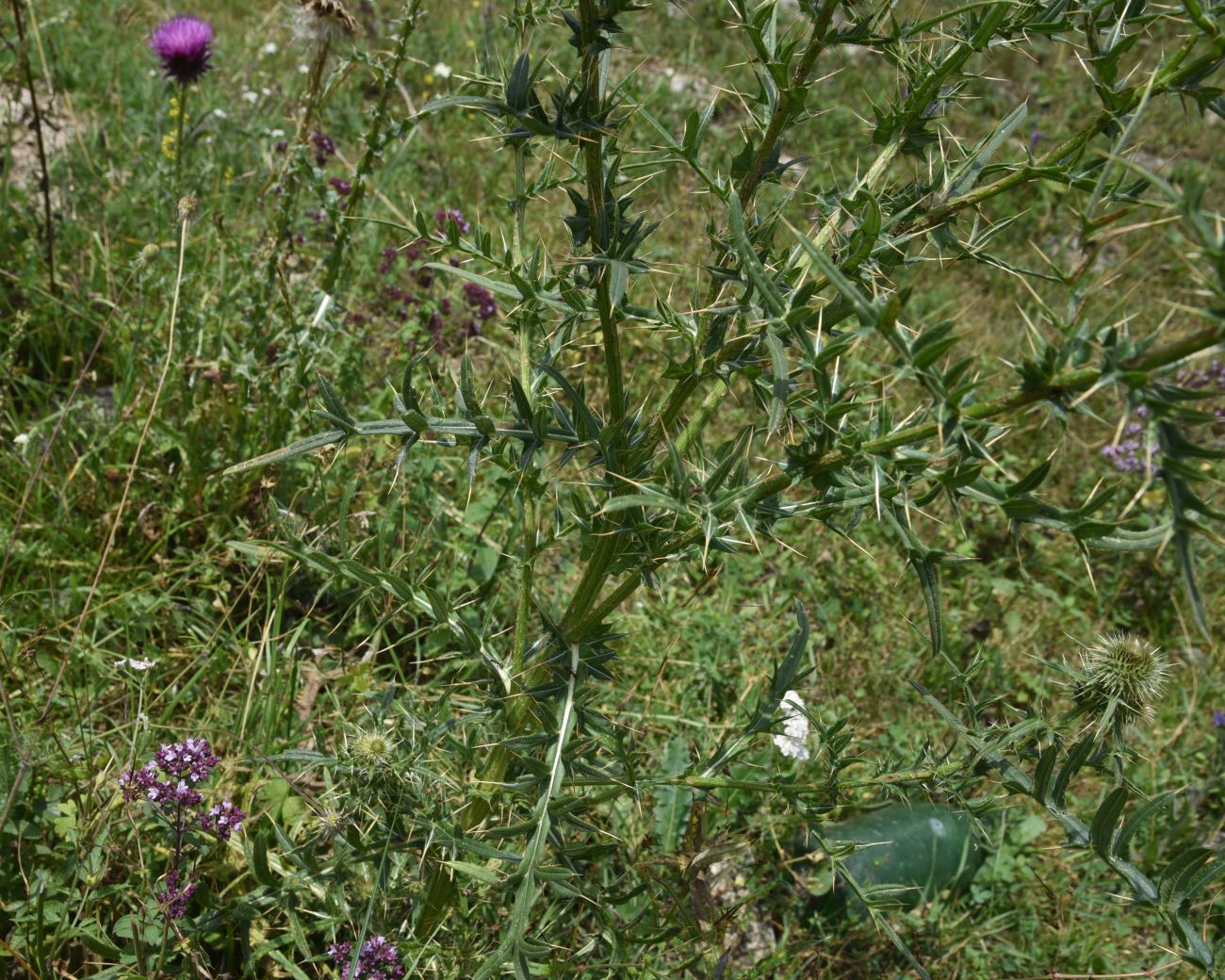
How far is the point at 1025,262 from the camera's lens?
5941 millimetres

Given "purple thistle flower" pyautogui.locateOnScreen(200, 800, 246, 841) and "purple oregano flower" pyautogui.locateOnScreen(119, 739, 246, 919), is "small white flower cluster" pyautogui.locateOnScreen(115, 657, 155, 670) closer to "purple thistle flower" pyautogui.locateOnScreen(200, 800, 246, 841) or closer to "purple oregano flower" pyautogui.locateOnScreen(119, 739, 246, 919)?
"purple oregano flower" pyautogui.locateOnScreen(119, 739, 246, 919)

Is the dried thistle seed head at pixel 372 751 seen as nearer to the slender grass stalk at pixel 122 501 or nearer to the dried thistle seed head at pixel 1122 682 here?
the slender grass stalk at pixel 122 501

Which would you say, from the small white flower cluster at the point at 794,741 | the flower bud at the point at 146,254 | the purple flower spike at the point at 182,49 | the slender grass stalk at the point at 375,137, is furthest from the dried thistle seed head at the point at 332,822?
the purple flower spike at the point at 182,49

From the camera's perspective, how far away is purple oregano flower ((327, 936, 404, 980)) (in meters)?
1.86

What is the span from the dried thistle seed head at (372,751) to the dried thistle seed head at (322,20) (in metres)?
1.88

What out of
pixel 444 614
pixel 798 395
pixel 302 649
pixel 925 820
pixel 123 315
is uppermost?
pixel 798 395

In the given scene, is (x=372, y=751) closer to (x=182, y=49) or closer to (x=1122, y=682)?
(x=1122, y=682)

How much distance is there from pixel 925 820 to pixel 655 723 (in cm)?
Result: 79

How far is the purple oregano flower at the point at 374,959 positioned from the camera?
1.86 m

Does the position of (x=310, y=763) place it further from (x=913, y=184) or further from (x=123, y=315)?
(x=123, y=315)

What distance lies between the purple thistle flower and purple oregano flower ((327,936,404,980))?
0.32 m

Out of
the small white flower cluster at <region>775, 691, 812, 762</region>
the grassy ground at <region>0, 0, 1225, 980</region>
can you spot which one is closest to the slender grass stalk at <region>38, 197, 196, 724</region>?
the grassy ground at <region>0, 0, 1225, 980</region>

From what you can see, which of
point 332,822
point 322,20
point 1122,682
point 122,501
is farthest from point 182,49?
point 1122,682

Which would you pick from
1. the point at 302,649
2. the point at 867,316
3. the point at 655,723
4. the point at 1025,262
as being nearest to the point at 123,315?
the point at 302,649
